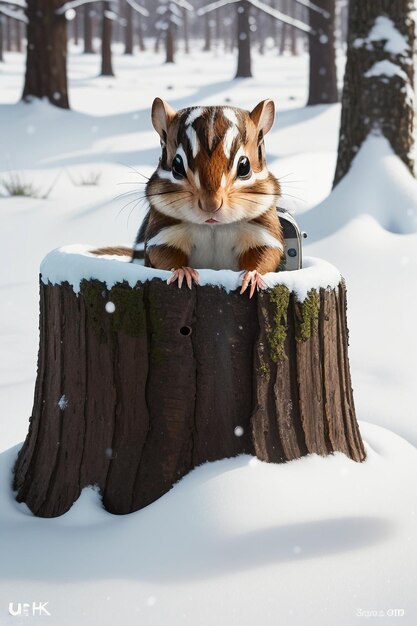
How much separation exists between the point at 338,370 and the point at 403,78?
5.94 metres

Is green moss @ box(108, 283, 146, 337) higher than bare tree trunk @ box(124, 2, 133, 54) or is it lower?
lower

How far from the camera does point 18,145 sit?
14.6 meters

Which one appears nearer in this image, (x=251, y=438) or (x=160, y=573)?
(x=160, y=573)

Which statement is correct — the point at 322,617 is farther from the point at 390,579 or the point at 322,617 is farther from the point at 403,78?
the point at 403,78

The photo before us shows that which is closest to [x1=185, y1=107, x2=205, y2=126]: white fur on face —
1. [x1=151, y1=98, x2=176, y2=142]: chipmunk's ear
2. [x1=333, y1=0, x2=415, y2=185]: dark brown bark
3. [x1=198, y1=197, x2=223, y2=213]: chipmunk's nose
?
[x1=151, y1=98, x2=176, y2=142]: chipmunk's ear

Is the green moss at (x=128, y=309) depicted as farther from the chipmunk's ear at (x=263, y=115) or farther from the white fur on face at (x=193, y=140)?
the chipmunk's ear at (x=263, y=115)

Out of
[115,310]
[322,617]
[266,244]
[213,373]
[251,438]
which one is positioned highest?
[266,244]

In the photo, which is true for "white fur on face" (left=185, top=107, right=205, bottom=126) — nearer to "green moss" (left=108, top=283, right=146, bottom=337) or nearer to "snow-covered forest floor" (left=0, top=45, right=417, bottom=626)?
"snow-covered forest floor" (left=0, top=45, right=417, bottom=626)

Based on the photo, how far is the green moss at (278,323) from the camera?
3.12 m

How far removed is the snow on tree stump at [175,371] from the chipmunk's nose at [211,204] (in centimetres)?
27

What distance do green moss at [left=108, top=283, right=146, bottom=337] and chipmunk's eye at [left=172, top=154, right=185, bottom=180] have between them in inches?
16.9

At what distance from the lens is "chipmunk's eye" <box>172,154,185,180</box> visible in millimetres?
2992

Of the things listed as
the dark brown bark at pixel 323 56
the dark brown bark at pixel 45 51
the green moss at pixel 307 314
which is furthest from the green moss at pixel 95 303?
the dark brown bark at pixel 323 56

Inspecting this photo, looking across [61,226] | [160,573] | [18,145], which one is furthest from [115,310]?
[18,145]
